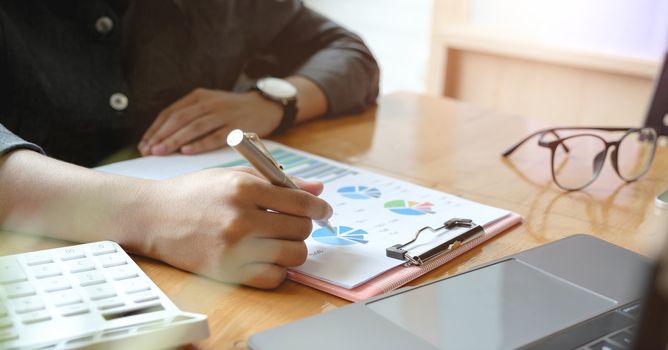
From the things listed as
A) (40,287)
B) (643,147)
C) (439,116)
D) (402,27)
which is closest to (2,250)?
(40,287)

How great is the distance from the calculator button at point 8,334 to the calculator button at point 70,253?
11 cm

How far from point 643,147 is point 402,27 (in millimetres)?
1307

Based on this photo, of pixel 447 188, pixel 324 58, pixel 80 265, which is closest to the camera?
pixel 80 265

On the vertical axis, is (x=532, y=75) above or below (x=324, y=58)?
below

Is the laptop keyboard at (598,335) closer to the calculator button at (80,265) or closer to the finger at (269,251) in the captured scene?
the finger at (269,251)

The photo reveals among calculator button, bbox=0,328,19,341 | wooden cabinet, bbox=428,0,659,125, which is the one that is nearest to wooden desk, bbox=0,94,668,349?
calculator button, bbox=0,328,19,341

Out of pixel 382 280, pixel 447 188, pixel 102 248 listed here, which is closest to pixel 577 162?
pixel 447 188

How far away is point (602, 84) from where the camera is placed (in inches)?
72.8

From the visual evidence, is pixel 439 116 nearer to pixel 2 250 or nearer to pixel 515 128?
pixel 515 128

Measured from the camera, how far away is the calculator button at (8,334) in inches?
16.8

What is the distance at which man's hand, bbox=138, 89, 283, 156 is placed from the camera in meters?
0.89

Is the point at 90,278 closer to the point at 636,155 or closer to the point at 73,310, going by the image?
the point at 73,310

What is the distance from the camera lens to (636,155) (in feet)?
3.16

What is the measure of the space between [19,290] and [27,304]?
1.0 inches
